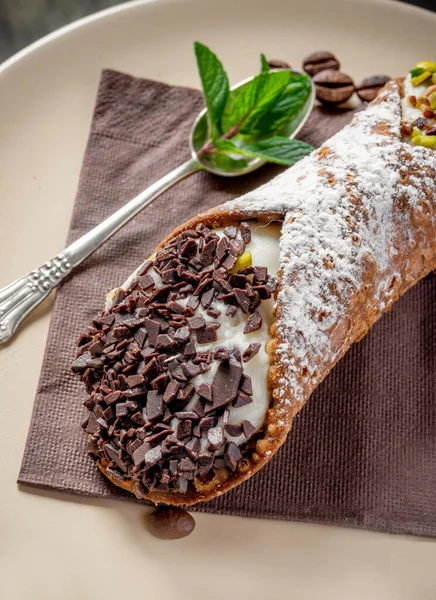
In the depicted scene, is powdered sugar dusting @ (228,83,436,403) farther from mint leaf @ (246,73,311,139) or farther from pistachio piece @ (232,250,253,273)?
mint leaf @ (246,73,311,139)

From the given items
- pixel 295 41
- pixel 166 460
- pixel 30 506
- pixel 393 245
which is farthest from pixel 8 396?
pixel 295 41

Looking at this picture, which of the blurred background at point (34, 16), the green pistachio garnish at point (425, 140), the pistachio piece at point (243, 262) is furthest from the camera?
the blurred background at point (34, 16)

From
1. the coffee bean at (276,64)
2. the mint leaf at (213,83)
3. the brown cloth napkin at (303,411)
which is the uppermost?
the mint leaf at (213,83)

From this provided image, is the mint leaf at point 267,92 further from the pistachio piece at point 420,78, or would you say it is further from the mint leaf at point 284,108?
the pistachio piece at point 420,78

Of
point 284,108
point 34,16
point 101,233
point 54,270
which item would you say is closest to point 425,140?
point 284,108

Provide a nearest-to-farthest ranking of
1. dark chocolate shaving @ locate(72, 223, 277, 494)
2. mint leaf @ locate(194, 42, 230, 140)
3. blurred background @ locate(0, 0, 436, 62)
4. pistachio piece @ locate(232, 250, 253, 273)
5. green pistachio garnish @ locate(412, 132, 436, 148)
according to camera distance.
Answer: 1. dark chocolate shaving @ locate(72, 223, 277, 494)
2. pistachio piece @ locate(232, 250, 253, 273)
3. green pistachio garnish @ locate(412, 132, 436, 148)
4. mint leaf @ locate(194, 42, 230, 140)
5. blurred background @ locate(0, 0, 436, 62)

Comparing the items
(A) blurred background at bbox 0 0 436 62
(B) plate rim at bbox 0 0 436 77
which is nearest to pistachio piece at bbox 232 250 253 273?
(B) plate rim at bbox 0 0 436 77

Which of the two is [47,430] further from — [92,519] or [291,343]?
[291,343]

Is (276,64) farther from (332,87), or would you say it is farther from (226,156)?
(226,156)

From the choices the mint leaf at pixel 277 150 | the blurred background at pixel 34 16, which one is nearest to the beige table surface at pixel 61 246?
the mint leaf at pixel 277 150
